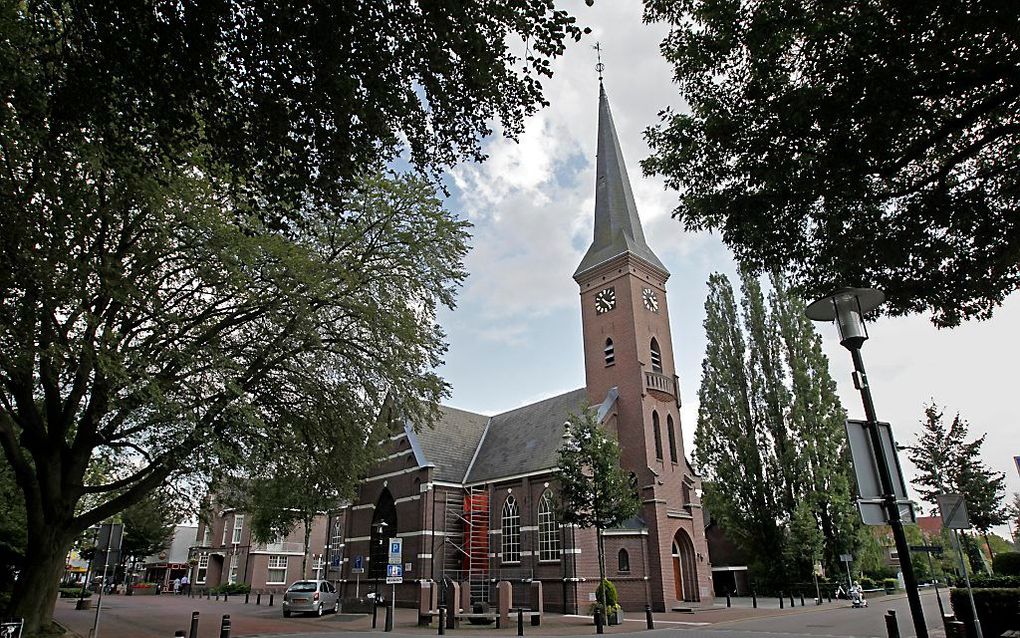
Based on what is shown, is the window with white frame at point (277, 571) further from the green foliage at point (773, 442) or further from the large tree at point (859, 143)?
the large tree at point (859, 143)

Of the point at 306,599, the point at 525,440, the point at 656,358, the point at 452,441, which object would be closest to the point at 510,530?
the point at 525,440

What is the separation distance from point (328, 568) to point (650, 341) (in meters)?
24.4

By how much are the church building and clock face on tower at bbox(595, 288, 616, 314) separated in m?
0.08

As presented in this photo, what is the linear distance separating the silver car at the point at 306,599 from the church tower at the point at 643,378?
48.1 ft

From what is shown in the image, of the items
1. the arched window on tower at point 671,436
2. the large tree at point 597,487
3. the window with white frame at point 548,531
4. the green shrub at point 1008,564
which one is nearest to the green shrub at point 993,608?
the green shrub at point 1008,564

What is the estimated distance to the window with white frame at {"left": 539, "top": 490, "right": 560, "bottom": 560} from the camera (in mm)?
28003

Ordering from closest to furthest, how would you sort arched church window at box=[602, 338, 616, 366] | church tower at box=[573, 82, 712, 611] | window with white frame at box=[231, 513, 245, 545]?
1. church tower at box=[573, 82, 712, 611]
2. arched church window at box=[602, 338, 616, 366]
3. window with white frame at box=[231, 513, 245, 545]

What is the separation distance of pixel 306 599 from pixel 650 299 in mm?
22793

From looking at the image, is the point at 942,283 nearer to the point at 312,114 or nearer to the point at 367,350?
the point at 312,114

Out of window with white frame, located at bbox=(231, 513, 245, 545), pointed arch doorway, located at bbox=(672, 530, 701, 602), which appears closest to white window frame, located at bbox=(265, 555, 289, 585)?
window with white frame, located at bbox=(231, 513, 245, 545)

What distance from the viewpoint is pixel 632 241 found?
3438cm

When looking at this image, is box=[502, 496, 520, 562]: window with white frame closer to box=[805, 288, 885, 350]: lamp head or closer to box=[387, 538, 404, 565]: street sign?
box=[387, 538, 404, 565]: street sign

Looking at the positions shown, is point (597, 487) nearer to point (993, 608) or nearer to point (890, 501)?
point (993, 608)

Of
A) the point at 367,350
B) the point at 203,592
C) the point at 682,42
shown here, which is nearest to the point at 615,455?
the point at 367,350
